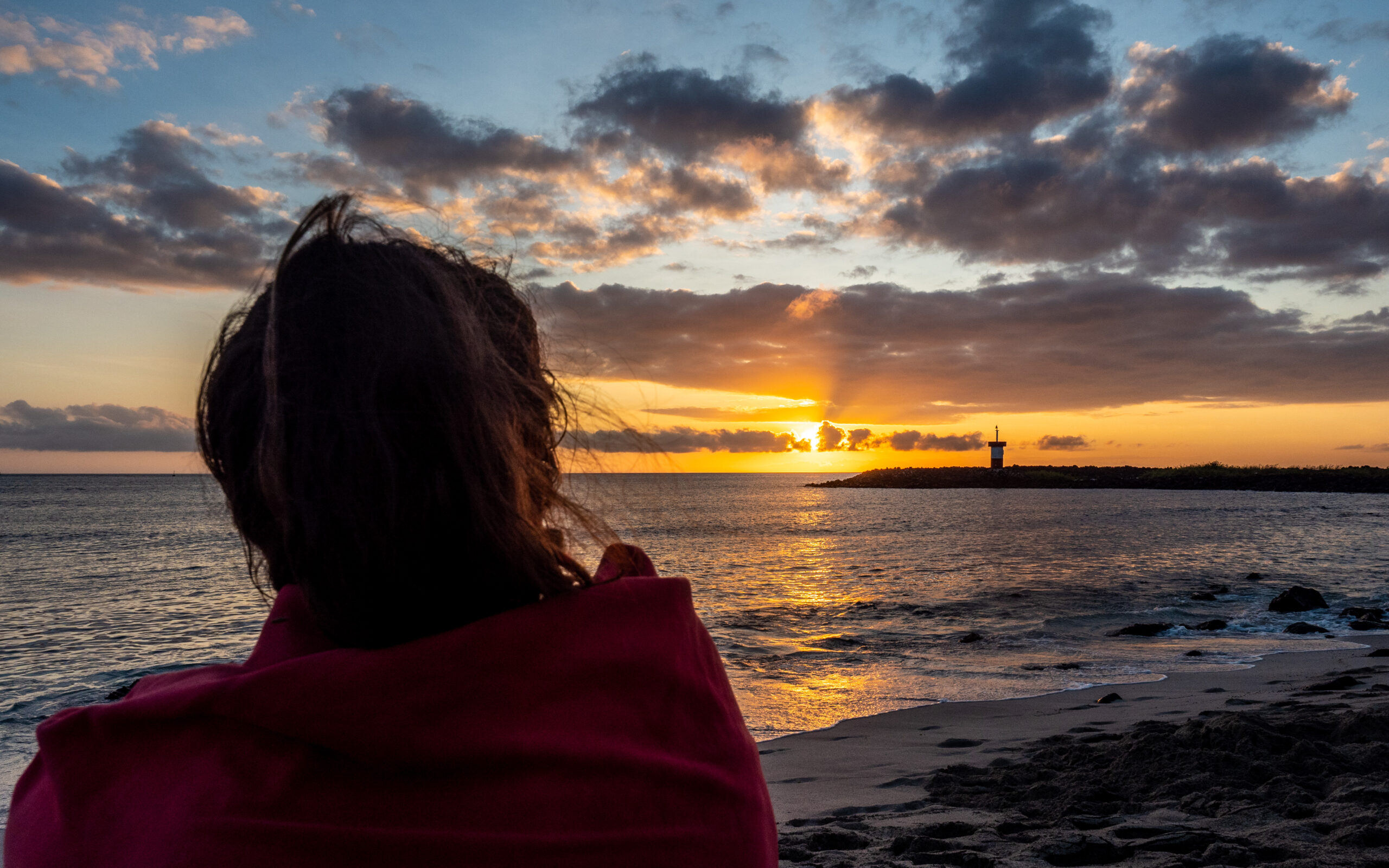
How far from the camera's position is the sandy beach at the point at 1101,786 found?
3.75 meters

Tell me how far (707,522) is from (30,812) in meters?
45.8

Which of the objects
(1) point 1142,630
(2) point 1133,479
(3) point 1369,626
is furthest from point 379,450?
(2) point 1133,479

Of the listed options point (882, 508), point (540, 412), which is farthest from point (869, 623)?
point (882, 508)

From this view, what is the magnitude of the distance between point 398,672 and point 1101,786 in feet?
16.4

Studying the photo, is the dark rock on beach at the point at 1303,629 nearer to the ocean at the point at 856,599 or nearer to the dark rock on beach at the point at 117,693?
the ocean at the point at 856,599

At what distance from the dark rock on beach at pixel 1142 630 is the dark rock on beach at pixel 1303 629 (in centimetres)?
162

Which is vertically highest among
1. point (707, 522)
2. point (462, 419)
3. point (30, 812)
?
point (462, 419)

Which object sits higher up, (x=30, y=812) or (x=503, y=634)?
(x=503, y=634)

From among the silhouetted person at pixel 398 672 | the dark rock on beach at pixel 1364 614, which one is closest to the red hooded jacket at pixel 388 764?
the silhouetted person at pixel 398 672

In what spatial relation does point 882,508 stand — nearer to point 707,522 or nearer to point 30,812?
point 707,522

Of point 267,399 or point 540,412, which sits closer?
point 267,399

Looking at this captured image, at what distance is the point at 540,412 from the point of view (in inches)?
49.6

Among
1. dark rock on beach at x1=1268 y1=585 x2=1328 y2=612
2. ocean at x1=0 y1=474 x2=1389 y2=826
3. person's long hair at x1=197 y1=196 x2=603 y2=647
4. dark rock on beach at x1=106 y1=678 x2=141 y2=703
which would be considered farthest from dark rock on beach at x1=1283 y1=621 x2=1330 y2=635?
dark rock on beach at x1=106 y1=678 x2=141 y2=703

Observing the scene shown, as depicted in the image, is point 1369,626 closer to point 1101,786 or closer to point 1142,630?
point 1142,630
